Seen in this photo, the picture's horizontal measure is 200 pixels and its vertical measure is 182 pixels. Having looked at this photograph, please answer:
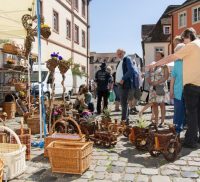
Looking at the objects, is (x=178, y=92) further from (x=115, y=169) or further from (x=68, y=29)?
(x=68, y=29)

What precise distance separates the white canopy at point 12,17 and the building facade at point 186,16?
26.3 m

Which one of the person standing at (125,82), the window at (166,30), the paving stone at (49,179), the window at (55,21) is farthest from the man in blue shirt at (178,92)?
the window at (166,30)

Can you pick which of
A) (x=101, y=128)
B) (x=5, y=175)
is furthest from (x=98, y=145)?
(x=5, y=175)

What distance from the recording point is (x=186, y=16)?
110ft

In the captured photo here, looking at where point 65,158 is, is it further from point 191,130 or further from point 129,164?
point 191,130

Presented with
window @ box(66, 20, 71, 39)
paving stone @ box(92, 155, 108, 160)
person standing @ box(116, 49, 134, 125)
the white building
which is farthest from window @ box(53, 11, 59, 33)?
paving stone @ box(92, 155, 108, 160)

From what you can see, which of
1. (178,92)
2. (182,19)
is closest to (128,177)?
(178,92)

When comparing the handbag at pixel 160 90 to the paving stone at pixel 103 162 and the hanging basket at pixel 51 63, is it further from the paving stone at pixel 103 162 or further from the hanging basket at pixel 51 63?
the paving stone at pixel 103 162

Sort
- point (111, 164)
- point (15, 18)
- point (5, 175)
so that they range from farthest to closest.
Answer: point (15, 18) < point (111, 164) < point (5, 175)

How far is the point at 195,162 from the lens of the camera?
5.02 metres

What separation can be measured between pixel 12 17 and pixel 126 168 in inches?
199

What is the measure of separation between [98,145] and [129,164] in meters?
1.30

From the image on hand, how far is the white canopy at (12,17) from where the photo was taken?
26.3 feet

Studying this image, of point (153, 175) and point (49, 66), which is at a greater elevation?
point (49, 66)
